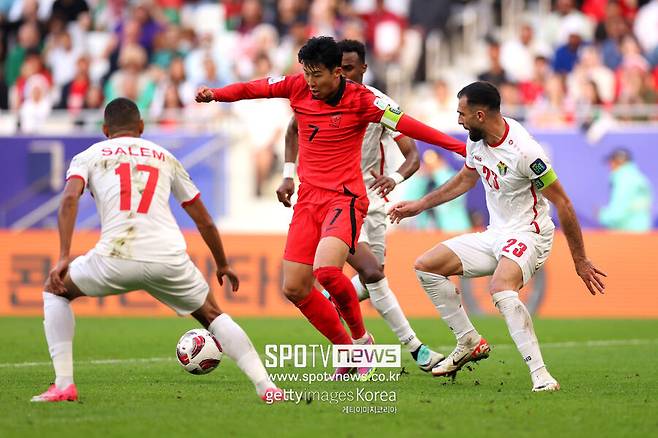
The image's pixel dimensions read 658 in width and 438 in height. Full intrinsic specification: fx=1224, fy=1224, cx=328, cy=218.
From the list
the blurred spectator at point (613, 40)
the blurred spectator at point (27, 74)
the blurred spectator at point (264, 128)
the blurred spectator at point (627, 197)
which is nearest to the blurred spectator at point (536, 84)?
the blurred spectator at point (613, 40)

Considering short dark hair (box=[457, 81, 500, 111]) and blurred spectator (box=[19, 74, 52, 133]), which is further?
blurred spectator (box=[19, 74, 52, 133])

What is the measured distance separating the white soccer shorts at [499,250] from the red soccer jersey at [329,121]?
3.05ft

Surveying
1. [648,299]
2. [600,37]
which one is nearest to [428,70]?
[600,37]

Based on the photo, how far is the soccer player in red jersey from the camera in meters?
9.06

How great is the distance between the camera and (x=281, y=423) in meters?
7.18

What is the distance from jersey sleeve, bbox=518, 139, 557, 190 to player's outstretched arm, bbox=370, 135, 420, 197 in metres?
1.14

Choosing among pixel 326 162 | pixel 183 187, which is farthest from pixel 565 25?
pixel 183 187

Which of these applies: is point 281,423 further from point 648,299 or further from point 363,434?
point 648,299

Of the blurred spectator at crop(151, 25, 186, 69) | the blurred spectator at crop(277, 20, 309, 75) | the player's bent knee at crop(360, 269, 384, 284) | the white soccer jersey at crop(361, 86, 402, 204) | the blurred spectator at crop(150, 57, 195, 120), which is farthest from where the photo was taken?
the blurred spectator at crop(151, 25, 186, 69)

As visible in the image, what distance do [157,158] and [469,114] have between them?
97.3 inches

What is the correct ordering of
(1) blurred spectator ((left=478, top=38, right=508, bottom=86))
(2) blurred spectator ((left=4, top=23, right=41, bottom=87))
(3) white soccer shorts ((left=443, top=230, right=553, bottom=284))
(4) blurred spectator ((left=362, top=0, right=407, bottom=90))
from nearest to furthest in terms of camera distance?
(3) white soccer shorts ((left=443, top=230, right=553, bottom=284))
(1) blurred spectator ((left=478, top=38, right=508, bottom=86))
(4) blurred spectator ((left=362, top=0, right=407, bottom=90))
(2) blurred spectator ((left=4, top=23, right=41, bottom=87))

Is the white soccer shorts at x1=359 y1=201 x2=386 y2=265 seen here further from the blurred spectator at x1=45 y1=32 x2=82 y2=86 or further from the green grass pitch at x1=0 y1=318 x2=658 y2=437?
the blurred spectator at x1=45 y1=32 x2=82 y2=86

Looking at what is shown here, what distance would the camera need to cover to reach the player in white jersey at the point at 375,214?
10164 millimetres

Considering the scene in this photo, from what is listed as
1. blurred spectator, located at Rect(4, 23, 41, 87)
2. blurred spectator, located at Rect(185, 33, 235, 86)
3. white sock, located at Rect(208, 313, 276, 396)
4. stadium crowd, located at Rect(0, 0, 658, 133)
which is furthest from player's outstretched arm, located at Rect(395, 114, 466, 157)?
blurred spectator, located at Rect(4, 23, 41, 87)
